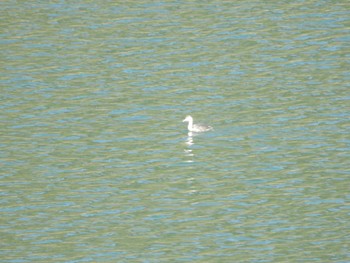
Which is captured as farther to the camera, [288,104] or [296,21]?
[296,21]

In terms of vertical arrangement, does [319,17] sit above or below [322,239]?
above

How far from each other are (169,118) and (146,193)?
5.85 meters

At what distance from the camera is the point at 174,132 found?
29.0 metres

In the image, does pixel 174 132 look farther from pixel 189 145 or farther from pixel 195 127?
pixel 189 145

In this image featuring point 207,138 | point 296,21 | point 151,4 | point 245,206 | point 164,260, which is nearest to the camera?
point 164,260

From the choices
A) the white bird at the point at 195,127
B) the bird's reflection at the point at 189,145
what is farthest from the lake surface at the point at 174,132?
the white bird at the point at 195,127

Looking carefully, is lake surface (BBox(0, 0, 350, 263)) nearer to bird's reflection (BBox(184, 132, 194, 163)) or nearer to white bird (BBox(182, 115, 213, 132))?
bird's reflection (BBox(184, 132, 194, 163))

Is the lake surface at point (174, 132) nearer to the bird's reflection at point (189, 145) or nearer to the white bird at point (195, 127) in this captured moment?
the bird's reflection at point (189, 145)

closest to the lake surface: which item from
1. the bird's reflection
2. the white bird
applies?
the bird's reflection

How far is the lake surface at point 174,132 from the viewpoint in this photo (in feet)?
71.4

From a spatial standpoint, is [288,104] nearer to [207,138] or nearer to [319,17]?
[207,138]

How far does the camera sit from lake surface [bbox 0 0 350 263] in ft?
71.4

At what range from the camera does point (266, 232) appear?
21625mm

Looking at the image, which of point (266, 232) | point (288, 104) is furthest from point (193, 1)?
point (266, 232)
